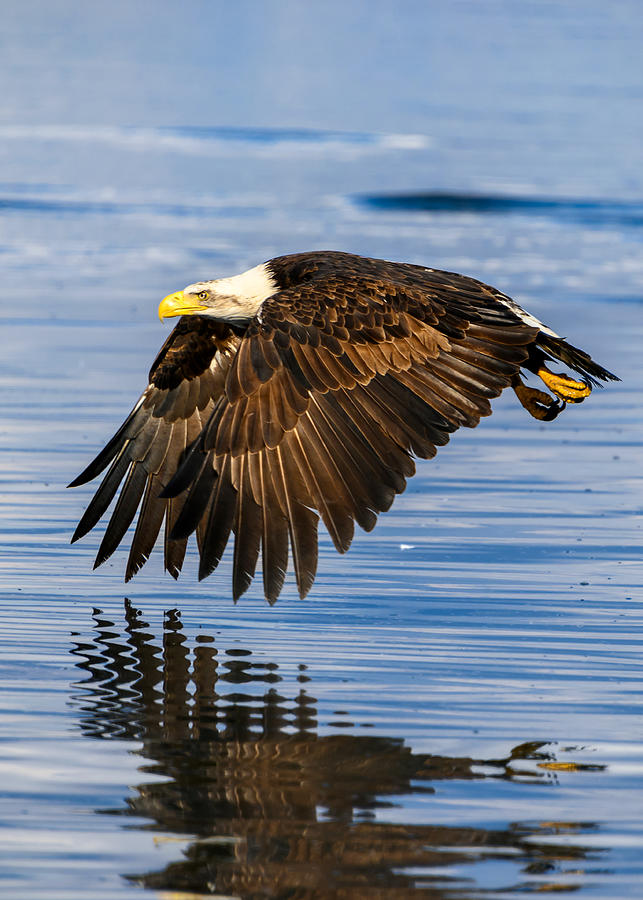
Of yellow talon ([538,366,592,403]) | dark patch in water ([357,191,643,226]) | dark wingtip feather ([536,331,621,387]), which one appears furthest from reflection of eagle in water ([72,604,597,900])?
dark patch in water ([357,191,643,226])

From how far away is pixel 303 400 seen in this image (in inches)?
245

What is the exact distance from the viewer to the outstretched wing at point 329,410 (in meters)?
5.93

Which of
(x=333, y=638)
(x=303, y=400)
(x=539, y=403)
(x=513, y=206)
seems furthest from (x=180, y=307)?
(x=513, y=206)

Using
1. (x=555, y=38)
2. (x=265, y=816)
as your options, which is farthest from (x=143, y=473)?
(x=555, y=38)

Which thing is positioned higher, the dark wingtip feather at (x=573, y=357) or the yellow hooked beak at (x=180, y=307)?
the yellow hooked beak at (x=180, y=307)

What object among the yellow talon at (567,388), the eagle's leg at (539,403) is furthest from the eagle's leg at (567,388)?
the eagle's leg at (539,403)

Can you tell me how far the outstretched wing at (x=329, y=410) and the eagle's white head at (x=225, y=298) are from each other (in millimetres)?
687

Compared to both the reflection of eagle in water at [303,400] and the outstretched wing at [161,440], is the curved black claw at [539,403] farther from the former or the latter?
the outstretched wing at [161,440]

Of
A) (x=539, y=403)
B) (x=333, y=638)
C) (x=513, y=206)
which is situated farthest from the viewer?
(x=513, y=206)

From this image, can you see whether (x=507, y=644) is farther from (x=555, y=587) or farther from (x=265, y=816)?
(x=265, y=816)

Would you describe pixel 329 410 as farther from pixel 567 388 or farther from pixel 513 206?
pixel 513 206

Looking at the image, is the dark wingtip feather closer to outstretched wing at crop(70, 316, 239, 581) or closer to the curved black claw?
the curved black claw

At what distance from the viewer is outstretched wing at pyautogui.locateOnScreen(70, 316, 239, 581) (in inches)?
274

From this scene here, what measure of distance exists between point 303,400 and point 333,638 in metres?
0.81
